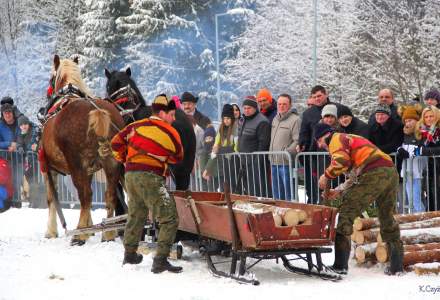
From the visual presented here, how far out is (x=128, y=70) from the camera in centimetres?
Result: 1084

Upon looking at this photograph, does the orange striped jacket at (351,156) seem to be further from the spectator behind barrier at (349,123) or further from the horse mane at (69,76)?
the horse mane at (69,76)

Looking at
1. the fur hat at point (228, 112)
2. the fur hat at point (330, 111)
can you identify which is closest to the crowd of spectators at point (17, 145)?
the fur hat at point (228, 112)

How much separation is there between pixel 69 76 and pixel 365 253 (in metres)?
5.06

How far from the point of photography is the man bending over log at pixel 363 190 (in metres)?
7.91

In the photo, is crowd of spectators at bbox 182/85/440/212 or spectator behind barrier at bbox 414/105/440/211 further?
crowd of spectators at bbox 182/85/440/212

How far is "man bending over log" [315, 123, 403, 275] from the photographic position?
312 inches

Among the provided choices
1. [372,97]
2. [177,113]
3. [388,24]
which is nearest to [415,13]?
[388,24]

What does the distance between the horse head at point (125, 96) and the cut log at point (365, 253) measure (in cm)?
374

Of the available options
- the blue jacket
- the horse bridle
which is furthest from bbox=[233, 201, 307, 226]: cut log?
the blue jacket

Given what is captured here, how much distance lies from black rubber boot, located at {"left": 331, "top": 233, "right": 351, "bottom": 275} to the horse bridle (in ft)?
12.5

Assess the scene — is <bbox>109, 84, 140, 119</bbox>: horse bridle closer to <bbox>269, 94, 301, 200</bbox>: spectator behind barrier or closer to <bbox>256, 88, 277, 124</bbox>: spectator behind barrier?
<bbox>269, 94, 301, 200</bbox>: spectator behind barrier

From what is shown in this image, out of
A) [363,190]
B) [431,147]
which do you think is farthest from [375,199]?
[431,147]

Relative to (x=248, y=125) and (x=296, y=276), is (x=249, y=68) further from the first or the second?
(x=296, y=276)

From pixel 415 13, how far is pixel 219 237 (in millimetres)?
22939
